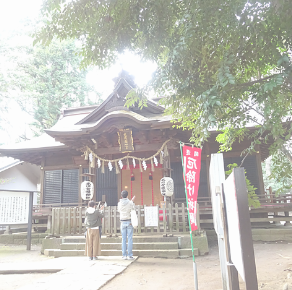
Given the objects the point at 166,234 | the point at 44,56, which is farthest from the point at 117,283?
the point at 44,56

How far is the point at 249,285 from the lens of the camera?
189 cm

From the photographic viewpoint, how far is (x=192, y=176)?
5.32 metres

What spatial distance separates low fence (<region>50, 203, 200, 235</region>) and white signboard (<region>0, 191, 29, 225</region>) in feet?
6.80

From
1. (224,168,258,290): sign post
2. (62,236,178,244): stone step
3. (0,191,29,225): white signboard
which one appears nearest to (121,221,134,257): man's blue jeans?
(62,236,178,244): stone step

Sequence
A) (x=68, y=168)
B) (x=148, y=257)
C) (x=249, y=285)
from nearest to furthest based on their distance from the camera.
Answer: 1. (x=249, y=285)
2. (x=148, y=257)
3. (x=68, y=168)

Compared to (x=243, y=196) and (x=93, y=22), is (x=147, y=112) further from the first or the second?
(x=243, y=196)

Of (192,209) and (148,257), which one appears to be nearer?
(192,209)

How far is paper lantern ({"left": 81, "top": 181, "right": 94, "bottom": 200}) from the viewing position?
10594 millimetres

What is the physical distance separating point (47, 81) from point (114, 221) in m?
18.1

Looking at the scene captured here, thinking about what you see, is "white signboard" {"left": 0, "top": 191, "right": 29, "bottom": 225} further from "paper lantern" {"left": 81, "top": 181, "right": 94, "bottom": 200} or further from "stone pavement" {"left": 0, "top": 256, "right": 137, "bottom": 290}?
"stone pavement" {"left": 0, "top": 256, "right": 137, "bottom": 290}

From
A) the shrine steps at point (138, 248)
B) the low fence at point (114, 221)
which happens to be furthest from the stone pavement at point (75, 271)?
the low fence at point (114, 221)

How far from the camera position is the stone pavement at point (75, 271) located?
4.90 m

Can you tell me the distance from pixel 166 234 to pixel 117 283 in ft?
10.1

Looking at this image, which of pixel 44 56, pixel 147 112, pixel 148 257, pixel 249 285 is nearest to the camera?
pixel 249 285
